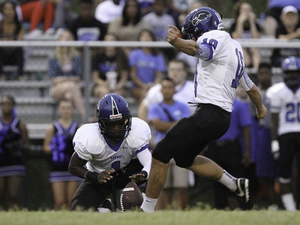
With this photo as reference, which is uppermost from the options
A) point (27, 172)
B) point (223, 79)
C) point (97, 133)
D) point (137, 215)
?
point (223, 79)

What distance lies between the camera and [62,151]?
34.2ft

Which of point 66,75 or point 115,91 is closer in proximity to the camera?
point 115,91

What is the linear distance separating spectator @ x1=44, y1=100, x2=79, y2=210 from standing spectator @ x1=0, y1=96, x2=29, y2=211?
496 millimetres

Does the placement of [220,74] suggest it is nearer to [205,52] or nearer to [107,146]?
[205,52]

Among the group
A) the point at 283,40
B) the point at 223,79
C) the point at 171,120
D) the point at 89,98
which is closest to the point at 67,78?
the point at 89,98

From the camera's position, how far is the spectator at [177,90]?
1029 cm

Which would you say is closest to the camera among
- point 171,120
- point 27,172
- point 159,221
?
point 159,221

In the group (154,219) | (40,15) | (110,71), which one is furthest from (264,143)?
(154,219)

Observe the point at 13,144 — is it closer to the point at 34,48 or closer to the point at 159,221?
the point at 34,48

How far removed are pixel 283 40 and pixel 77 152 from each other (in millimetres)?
5221

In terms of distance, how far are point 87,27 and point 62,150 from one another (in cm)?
243

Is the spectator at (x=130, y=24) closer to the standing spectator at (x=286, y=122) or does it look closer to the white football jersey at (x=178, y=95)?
the white football jersey at (x=178, y=95)

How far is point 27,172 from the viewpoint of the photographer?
11.9 meters

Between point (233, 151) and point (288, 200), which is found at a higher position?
point (233, 151)
